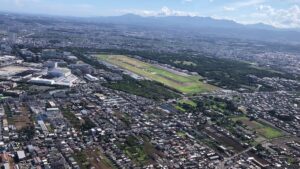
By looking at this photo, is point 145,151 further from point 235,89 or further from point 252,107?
point 235,89

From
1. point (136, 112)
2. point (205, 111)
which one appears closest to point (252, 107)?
point (205, 111)

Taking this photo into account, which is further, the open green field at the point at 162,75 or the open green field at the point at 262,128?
the open green field at the point at 162,75

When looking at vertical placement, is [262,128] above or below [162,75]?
below

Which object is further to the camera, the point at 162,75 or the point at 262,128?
the point at 162,75

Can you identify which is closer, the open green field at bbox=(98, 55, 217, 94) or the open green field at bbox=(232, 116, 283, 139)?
the open green field at bbox=(232, 116, 283, 139)
